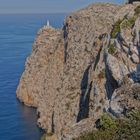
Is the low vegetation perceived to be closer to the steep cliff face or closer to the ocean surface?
the steep cliff face

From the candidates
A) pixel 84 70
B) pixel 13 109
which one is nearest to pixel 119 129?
pixel 84 70

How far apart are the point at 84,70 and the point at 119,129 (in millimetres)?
53297

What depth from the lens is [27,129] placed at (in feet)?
306

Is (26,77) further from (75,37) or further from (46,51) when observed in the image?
(75,37)

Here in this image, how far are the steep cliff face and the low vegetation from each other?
1.08m

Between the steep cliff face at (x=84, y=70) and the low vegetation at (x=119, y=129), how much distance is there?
1.08m

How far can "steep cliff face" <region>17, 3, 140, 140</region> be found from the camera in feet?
114

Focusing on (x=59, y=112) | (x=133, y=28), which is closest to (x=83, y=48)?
(x=59, y=112)

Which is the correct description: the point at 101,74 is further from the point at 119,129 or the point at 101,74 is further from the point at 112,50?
the point at 119,129

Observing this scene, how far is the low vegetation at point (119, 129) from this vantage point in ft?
80.5

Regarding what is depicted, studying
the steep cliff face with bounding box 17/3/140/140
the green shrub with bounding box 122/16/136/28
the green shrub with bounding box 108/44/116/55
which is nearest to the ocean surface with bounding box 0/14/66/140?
the steep cliff face with bounding box 17/3/140/140

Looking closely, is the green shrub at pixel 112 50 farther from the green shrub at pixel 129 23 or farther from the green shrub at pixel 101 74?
the green shrub at pixel 101 74

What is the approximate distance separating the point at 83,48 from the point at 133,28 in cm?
3961

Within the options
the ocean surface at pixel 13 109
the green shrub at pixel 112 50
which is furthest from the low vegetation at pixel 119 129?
the ocean surface at pixel 13 109
